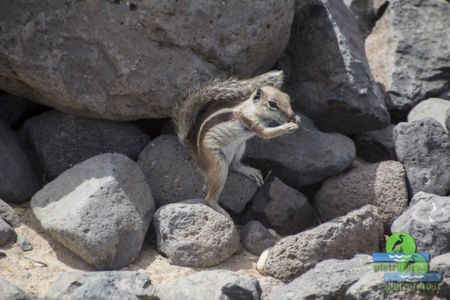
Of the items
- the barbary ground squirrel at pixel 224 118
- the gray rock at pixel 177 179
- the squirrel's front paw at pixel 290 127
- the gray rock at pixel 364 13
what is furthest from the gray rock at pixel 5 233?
the gray rock at pixel 364 13

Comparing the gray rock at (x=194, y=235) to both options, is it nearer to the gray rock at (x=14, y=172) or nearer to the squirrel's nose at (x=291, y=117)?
the squirrel's nose at (x=291, y=117)

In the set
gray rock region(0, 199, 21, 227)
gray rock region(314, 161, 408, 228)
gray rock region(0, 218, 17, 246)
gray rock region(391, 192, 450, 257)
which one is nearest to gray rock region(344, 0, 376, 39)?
gray rock region(314, 161, 408, 228)

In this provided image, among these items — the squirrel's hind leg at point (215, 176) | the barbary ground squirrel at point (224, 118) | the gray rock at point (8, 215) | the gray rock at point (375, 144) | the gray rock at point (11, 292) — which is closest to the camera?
the gray rock at point (11, 292)

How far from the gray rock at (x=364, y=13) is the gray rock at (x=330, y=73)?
1452 millimetres

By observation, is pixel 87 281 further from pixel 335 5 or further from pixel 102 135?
pixel 335 5

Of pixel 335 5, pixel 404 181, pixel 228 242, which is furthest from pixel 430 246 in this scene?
pixel 335 5

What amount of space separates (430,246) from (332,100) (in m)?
1.97

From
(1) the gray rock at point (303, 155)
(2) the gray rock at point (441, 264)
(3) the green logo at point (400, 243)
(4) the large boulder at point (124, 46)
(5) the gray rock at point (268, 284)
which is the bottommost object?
(5) the gray rock at point (268, 284)

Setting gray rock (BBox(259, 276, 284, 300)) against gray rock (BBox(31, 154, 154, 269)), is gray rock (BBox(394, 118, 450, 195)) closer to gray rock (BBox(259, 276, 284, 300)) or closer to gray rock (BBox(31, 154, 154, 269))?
gray rock (BBox(259, 276, 284, 300))

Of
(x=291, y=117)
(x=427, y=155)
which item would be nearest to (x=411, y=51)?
(x=427, y=155)

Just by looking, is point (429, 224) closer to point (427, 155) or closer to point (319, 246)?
point (319, 246)

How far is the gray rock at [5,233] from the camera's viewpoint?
6617 millimetres

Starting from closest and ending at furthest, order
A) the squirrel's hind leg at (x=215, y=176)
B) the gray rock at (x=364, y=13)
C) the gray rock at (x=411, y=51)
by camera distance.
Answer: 1. the squirrel's hind leg at (x=215, y=176)
2. the gray rock at (x=411, y=51)
3. the gray rock at (x=364, y=13)

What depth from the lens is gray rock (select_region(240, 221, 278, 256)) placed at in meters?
7.04
